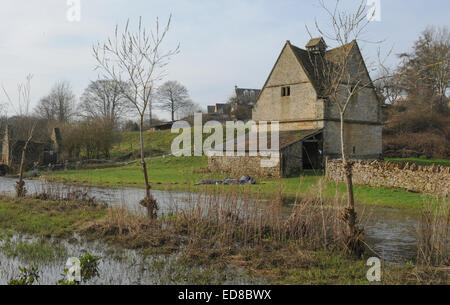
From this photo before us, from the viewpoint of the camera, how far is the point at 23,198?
16688 mm

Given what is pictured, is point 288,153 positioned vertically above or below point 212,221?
above

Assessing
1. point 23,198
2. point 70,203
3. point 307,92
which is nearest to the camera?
point 70,203

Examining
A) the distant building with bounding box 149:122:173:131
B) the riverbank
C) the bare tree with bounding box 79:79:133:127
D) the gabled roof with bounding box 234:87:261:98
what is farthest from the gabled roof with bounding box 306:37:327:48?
the gabled roof with bounding box 234:87:261:98

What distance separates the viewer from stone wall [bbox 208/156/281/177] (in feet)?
88.4

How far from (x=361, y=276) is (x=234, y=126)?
49746 mm

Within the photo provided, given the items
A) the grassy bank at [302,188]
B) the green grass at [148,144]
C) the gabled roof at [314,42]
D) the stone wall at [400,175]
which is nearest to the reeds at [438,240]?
the grassy bank at [302,188]

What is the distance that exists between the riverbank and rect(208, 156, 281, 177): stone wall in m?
15.6

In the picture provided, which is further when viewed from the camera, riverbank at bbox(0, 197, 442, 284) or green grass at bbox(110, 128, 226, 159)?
green grass at bbox(110, 128, 226, 159)

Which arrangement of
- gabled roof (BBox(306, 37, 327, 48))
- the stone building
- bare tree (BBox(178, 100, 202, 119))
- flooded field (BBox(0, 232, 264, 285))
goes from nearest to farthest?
flooded field (BBox(0, 232, 264, 285)) < the stone building < gabled roof (BBox(306, 37, 327, 48)) < bare tree (BBox(178, 100, 202, 119))

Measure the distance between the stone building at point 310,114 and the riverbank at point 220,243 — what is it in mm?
17283

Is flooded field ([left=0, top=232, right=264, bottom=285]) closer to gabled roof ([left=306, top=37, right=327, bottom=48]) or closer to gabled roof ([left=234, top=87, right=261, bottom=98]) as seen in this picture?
gabled roof ([left=306, top=37, right=327, bottom=48])

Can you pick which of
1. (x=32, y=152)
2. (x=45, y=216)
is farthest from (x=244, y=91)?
(x=45, y=216)
